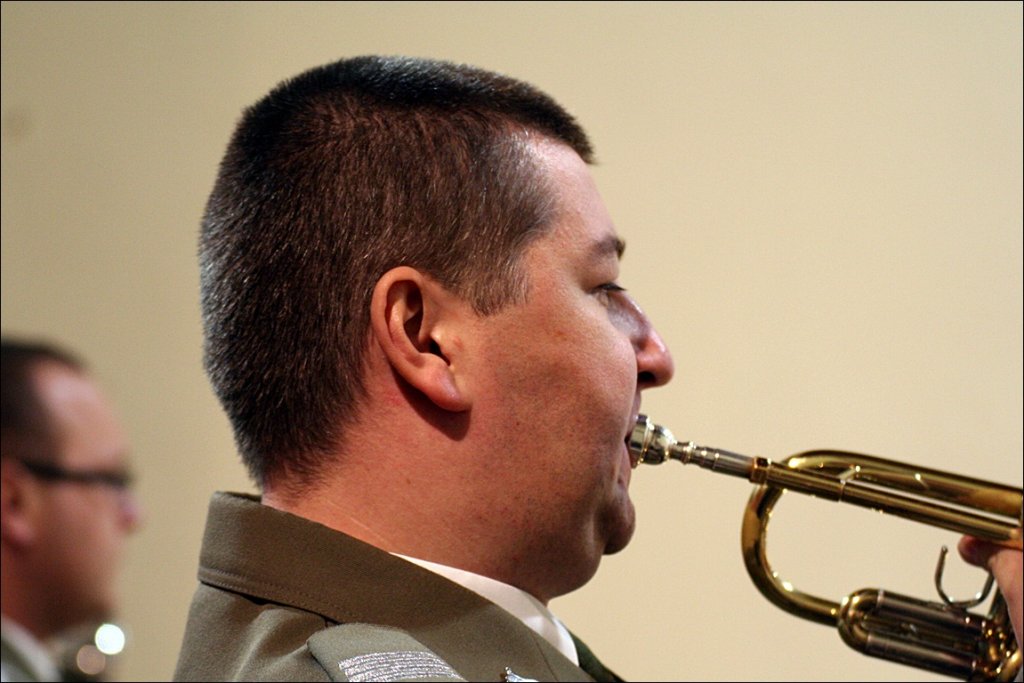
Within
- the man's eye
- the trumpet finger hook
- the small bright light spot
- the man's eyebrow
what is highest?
the man's eyebrow

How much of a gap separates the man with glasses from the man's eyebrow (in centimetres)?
94

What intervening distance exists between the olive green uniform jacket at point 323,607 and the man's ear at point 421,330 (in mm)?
137

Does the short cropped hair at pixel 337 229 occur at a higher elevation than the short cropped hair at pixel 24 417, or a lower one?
higher

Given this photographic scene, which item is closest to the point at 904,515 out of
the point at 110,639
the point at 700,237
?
the point at 700,237

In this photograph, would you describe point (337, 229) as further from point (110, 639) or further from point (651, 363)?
point (110, 639)

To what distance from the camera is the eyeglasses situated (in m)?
1.67

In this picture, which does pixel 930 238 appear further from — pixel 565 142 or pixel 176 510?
pixel 176 510

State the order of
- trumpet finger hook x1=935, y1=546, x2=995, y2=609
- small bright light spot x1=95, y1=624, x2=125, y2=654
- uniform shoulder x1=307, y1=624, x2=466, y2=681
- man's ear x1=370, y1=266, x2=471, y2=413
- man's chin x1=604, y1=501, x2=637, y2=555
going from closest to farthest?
uniform shoulder x1=307, y1=624, x2=466, y2=681, man's ear x1=370, y1=266, x2=471, y2=413, man's chin x1=604, y1=501, x2=637, y2=555, trumpet finger hook x1=935, y1=546, x2=995, y2=609, small bright light spot x1=95, y1=624, x2=125, y2=654

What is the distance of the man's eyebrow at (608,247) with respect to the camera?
1.10 meters

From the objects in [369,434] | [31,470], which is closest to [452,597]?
[369,434]

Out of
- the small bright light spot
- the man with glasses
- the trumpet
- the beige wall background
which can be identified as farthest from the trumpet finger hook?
the small bright light spot

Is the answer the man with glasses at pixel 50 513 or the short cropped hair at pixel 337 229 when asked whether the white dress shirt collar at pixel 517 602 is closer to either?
the short cropped hair at pixel 337 229

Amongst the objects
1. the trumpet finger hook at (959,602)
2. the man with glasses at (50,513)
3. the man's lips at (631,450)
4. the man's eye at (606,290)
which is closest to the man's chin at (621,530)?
the man's lips at (631,450)

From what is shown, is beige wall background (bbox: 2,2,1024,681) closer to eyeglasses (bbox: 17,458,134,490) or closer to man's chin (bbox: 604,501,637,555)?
eyeglasses (bbox: 17,458,134,490)
